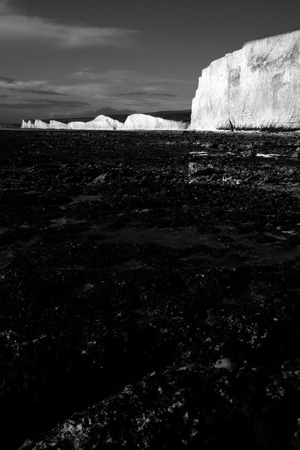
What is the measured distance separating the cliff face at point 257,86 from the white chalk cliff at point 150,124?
21.6m

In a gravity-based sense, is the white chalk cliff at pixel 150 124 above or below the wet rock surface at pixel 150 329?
above

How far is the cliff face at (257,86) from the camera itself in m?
56.5

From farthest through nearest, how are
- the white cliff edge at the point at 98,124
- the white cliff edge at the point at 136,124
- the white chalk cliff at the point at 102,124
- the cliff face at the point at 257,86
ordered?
the white cliff edge at the point at 98,124 < the white chalk cliff at the point at 102,124 < the white cliff edge at the point at 136,124 < the cliff face at the point at 257,86

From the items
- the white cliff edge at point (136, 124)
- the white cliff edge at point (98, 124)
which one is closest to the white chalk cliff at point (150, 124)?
the white cliff edge at point (136, 124)

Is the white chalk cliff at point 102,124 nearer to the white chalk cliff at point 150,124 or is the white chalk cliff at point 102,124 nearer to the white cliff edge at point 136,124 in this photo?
the white cliff edge at point 136,124

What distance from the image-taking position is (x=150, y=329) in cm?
459

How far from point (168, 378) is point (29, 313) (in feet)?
7.96

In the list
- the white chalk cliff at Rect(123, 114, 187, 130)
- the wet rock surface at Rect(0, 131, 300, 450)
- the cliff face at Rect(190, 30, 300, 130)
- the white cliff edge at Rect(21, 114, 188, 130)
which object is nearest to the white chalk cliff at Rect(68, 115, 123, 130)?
the white cliff edge at Rect(21, 114, 188, 130)

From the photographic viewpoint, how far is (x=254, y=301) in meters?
5.32

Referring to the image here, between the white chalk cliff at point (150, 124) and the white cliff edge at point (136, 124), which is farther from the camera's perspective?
the white cliff edge at point (136, 124)

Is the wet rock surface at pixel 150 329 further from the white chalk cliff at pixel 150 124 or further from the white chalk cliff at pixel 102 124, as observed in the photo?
the white chalk cliff at pixel 102 124

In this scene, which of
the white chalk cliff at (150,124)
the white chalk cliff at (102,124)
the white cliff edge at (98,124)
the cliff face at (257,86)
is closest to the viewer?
the cliff face at (257,86)

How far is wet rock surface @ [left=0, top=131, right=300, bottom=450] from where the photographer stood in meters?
2.97

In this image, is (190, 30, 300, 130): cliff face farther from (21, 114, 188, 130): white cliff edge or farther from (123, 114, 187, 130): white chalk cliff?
(21, 114, 188, 130): white cliff edge
